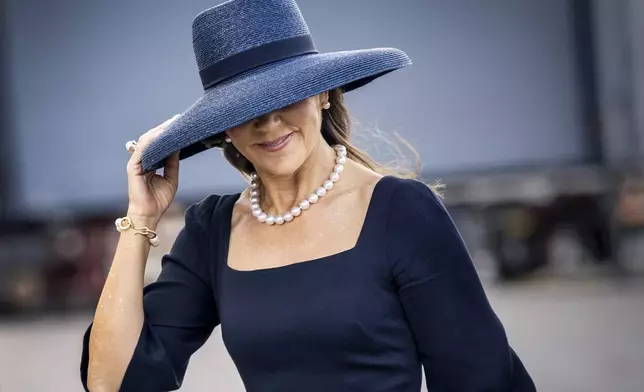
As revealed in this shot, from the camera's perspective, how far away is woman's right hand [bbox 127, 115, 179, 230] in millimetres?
1579

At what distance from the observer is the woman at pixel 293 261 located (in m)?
1.38

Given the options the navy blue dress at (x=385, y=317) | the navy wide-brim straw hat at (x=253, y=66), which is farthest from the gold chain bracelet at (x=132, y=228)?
the navy blue dress at (x=385, y=317)

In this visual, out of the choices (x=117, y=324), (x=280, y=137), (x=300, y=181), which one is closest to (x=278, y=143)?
(x=280, y=137)

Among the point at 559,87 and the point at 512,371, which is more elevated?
the point at 512,371

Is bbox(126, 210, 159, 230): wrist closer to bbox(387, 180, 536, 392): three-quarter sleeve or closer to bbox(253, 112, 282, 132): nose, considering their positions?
bbox(253, 112, 282, 132): nose

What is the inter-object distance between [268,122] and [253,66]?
0.33ft

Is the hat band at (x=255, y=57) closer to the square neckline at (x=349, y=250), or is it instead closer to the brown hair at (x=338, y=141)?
the brown hair at (x=338, y=141)

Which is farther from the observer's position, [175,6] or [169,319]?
[175,6]

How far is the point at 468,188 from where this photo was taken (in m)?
6.32

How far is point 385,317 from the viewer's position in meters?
1.39

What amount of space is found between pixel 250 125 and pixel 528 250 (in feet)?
17.5

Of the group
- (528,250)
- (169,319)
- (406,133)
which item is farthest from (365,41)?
(169,319)

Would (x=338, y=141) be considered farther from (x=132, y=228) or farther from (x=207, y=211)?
(x=132, y=228)

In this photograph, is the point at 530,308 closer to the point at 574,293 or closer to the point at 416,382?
the point at 574,293
